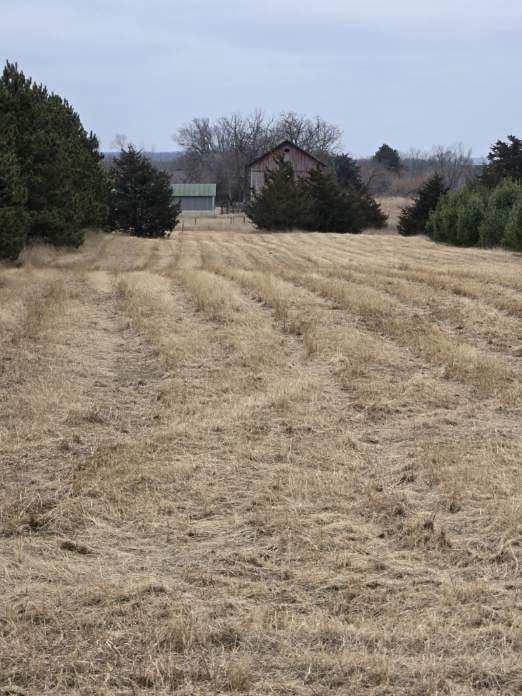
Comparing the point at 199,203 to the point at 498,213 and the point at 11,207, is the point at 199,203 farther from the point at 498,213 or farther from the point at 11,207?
the point at 11,207

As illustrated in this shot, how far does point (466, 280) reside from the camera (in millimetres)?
16078

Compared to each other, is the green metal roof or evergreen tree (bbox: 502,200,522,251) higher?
the green metal roof

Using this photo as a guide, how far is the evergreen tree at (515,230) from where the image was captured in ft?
84.2

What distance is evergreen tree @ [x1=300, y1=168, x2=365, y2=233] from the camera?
138 feet

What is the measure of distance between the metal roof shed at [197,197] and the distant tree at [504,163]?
35.8 meters

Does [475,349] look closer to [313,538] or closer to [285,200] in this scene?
[313,538]

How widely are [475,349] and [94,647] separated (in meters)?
7.13

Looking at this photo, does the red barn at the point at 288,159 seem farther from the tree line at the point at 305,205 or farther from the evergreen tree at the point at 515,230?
the evergreen tree at the point at 515,230

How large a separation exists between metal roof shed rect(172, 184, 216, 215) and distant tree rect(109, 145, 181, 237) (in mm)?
37762

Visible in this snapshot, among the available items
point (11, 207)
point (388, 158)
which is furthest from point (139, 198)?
point (388, 158)

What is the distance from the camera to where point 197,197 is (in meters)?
75.2

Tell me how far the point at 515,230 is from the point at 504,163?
1800 centimetres

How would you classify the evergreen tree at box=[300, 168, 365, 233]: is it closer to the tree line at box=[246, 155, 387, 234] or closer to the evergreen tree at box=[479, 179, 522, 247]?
the tree line at box=[246, 155, 387, 234]

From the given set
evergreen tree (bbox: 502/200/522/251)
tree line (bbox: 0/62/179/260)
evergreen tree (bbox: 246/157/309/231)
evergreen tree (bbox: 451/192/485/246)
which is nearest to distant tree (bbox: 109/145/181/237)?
tree line (bbox: 0/62/179/260)
